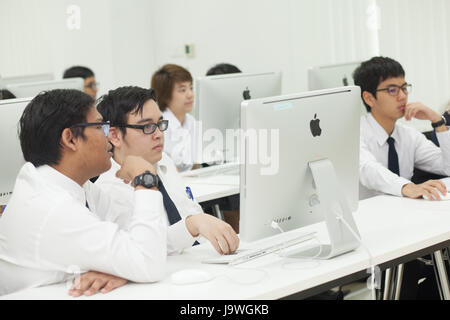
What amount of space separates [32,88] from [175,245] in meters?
2.21

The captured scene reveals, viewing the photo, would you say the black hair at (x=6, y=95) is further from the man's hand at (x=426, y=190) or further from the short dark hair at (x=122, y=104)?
the man's hand at (x=426, y=190)

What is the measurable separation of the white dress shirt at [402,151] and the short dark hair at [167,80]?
1577mm

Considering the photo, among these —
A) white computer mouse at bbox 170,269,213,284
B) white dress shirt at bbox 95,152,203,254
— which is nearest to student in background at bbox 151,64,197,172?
white dress shirt at bbox 95,152,203,254

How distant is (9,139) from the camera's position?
2.47 metres

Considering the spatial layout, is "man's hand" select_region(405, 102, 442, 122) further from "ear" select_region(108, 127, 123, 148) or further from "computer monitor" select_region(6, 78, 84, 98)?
"computer monitor" select_region(6, 78, 84, 98)

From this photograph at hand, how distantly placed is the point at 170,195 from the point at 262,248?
47 cm

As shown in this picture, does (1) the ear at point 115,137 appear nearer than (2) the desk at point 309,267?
No

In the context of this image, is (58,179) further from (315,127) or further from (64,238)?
(315,127)

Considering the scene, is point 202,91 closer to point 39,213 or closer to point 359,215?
point 359,215

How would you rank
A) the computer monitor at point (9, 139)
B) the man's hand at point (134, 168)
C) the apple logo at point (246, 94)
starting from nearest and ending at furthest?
the man's hand at point (134, 168) < the computer monitor at point (9, 139) < the apple logo at point (246, 94)

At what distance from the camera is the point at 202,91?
312 centimetres

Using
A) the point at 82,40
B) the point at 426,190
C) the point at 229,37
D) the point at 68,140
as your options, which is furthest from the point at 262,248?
the point at 82,40

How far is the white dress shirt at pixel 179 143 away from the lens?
159 inches

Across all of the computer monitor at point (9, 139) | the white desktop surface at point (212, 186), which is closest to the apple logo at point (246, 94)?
the white desktop surface at point (212, 186)
